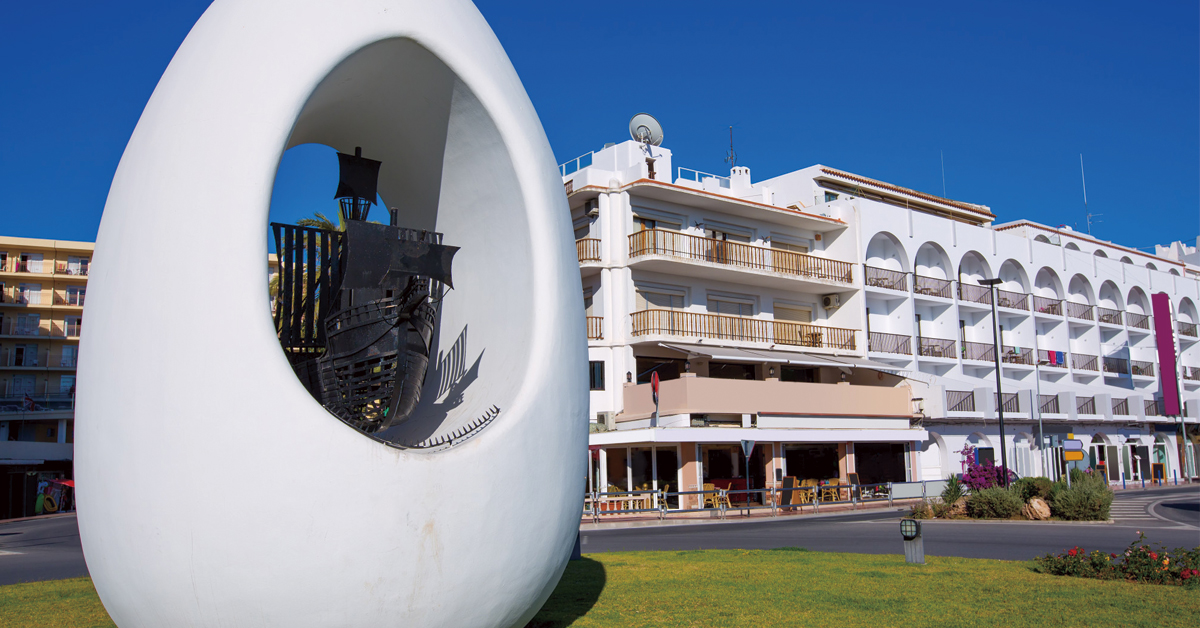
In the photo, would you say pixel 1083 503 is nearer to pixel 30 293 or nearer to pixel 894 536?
pixel 894 536

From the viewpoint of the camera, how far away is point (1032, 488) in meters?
23.1

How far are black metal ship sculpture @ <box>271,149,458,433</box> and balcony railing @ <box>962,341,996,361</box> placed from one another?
37.7 m

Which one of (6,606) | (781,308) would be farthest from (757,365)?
(6,606)

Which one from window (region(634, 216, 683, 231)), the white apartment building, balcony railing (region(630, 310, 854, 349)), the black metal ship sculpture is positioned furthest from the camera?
window (region(634, 216, 683, 231))

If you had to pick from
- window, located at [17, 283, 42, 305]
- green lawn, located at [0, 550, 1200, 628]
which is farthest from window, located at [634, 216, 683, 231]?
window, located at [17, 283, 42, 305]

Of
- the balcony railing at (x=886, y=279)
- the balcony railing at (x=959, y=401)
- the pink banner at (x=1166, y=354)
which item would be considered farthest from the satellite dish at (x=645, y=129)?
the pink banner at (x=1166, y=354)

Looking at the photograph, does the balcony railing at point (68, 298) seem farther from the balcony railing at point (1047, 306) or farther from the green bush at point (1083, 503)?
the green bush at point (1083, 503)

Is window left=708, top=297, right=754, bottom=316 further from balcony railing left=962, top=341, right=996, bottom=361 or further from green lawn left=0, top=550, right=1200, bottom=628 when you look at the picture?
green lawn left=0, top=550, right=1200, bottom=628

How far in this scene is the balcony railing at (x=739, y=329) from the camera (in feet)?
98.2

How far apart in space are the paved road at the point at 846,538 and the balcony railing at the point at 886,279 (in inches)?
564

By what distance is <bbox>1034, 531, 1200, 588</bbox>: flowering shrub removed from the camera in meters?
9.59

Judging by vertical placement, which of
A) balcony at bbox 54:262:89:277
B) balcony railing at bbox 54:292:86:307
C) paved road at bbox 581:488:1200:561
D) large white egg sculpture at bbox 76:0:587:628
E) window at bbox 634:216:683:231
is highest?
balcony at bbox 54:262:89:277

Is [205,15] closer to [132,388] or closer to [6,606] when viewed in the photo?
[132,388]

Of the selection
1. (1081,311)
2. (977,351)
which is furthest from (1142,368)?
(977,351)
